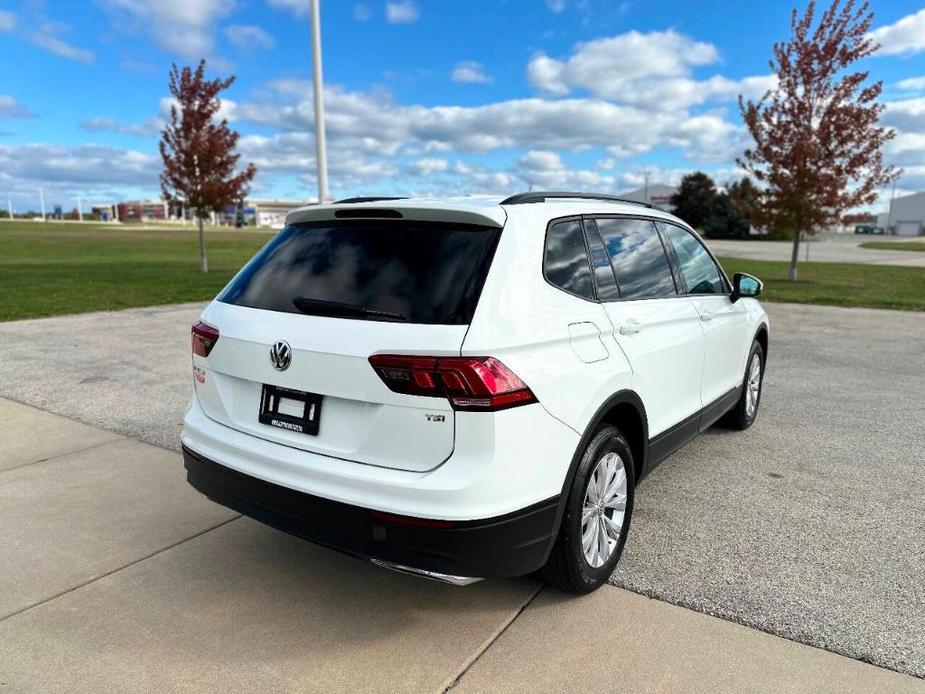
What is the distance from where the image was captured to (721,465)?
4840 millimetres

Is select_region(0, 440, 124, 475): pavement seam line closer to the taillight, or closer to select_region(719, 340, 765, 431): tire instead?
the taillight

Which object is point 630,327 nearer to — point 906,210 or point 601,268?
point 601,268

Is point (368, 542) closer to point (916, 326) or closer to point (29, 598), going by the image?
point (29, 598)

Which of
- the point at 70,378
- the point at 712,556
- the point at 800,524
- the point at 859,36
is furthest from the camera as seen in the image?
the point at 859,36

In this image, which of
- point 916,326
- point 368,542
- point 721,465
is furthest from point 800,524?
point 916,326

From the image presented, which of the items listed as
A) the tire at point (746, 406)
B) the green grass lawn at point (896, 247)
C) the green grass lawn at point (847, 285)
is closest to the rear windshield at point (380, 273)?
the tire at point (746, 406)

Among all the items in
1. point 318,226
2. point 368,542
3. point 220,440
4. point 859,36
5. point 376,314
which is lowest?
point 368,542

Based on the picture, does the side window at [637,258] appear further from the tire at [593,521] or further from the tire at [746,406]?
the tire at [746,406]

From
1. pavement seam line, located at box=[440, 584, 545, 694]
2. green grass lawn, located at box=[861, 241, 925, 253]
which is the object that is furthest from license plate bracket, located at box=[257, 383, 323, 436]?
green grass lawn, located at box=[861, 241, 925, 253]

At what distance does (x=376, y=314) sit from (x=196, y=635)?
1531 millimetres

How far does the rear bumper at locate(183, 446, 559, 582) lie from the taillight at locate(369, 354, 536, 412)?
438mm

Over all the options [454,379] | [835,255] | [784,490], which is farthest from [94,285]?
[835,255]

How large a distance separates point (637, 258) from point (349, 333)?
184 centimetres

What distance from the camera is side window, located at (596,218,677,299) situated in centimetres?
351
